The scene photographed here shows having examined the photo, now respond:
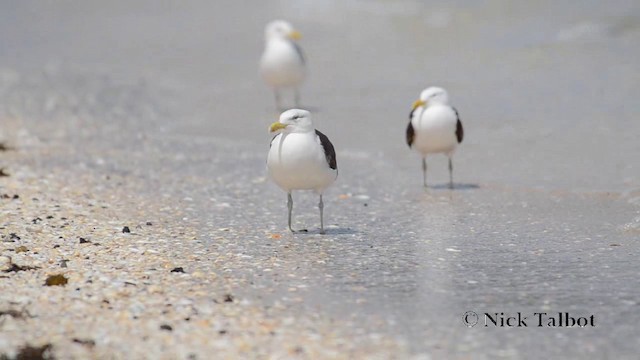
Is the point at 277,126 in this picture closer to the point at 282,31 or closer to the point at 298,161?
the point at 298,161

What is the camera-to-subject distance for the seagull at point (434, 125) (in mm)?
11922

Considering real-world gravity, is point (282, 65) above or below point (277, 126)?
above

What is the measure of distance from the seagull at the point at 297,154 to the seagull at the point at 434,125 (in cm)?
321

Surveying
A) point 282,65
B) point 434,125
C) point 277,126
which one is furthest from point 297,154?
point 282,65

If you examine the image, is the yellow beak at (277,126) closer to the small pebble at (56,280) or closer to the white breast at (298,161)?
the white breast at (298,161)

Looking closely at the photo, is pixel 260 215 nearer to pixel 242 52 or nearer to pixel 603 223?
pixel 603 223

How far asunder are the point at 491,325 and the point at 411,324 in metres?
0.51

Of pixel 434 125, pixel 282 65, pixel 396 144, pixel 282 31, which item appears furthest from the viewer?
pixel 282 31

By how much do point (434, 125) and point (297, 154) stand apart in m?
3.55

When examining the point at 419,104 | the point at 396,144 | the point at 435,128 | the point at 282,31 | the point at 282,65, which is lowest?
the point at 435,128

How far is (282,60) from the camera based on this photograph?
18.2m

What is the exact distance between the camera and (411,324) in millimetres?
6398

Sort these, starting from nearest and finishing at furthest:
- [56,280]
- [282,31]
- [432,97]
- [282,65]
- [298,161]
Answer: [56,280] → [298,161] → [432,97] → [282,65] → [282,31]

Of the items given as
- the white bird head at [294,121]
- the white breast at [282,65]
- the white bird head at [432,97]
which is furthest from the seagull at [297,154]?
the white breast at [282,65]
